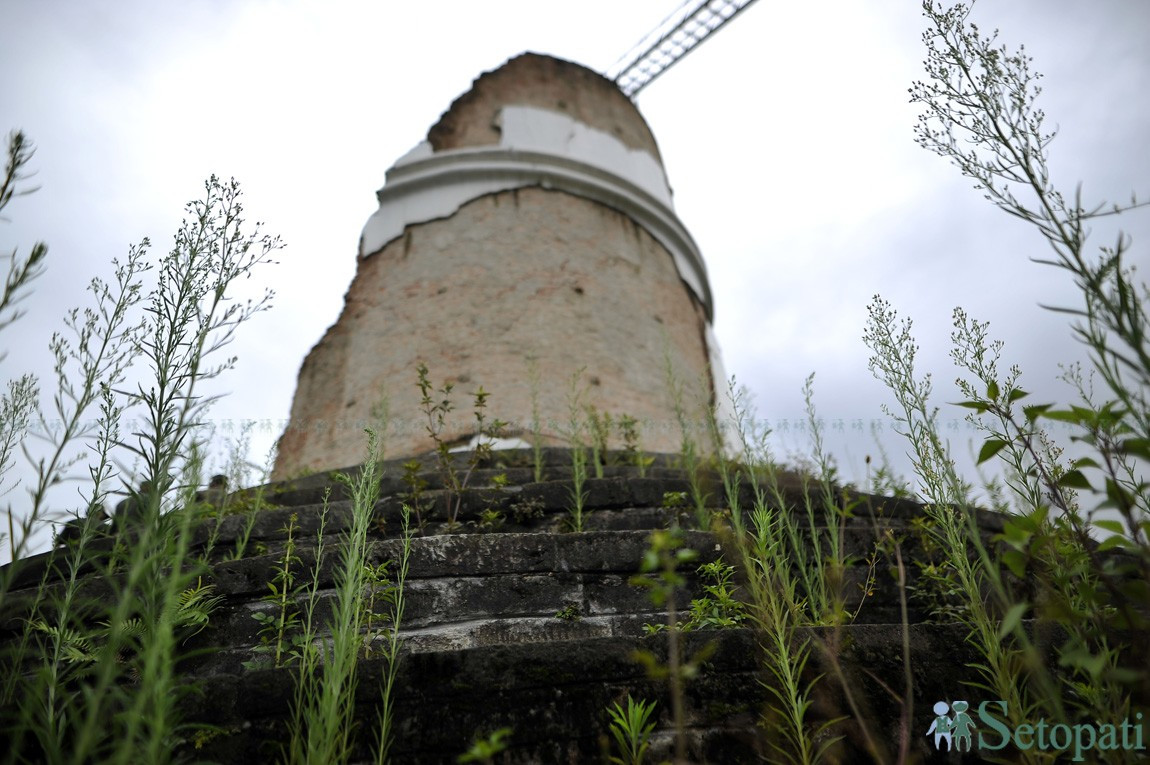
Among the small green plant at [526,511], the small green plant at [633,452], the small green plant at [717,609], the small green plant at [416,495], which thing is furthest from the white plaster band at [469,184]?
the small green plant at [717,609]

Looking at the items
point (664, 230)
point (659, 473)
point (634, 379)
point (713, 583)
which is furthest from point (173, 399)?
point (664, 230)

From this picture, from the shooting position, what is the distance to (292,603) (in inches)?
90.0

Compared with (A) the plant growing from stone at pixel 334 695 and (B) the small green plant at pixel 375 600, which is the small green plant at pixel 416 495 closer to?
(B) the small green plant at pixel 375 600

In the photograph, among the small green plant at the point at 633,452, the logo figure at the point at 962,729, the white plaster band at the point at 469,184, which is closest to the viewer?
the logo figure at the point at 962,729

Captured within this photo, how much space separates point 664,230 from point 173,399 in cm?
651

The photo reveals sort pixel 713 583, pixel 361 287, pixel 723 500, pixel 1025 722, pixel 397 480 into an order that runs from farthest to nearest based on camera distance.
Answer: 1. pixel 361 287
2. pixel 397 480
3. pixel 723 500
4. pixel 713 583
5. pixel 1025 722

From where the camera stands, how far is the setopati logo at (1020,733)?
1441mm

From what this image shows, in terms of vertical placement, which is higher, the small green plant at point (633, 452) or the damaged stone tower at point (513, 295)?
the damaged stone tower at point (513, 295)

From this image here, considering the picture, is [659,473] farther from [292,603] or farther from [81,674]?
[81,674]

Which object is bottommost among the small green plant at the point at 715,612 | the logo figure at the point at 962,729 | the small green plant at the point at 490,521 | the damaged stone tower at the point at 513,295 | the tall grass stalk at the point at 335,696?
the logo figure at the point at 962,729

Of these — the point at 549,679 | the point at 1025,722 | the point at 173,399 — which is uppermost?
the point at 173,399

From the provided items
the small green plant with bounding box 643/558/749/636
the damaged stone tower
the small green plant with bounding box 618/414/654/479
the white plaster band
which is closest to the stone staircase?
the small green plant with bounding box 643/558/749/636

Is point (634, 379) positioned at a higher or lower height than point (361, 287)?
lower

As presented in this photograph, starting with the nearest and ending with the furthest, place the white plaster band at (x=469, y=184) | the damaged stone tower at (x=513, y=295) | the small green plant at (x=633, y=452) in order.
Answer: the small green plant at (x=633, y=452) < the damaged stone tower at (x=513, y=295) < the white plaster band at (x=469, y=184)
